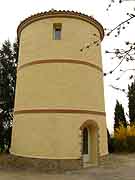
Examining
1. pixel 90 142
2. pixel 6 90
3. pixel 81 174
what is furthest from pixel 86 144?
pixel 6 90

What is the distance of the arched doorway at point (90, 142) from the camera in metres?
12.6

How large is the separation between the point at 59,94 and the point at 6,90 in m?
9.16

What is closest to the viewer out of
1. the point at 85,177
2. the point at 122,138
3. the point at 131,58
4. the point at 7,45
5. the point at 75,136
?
the point at 131,58

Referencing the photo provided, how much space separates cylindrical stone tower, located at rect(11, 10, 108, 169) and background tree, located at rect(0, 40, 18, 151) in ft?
20.7

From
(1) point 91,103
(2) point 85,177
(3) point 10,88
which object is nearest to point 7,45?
(3) point 10,88

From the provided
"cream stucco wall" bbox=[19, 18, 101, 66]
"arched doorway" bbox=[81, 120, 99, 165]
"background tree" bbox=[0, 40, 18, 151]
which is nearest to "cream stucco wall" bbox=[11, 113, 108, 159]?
"arched doorway" bbox=[81, 120, 99, 165]

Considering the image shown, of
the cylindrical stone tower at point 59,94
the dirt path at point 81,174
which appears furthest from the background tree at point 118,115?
the dirt path at point 81,174

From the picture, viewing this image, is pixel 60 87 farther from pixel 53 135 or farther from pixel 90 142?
pixel 90 142

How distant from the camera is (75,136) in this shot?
38.7 feet

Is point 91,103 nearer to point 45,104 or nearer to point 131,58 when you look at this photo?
point 45,104

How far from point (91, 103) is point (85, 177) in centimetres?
384

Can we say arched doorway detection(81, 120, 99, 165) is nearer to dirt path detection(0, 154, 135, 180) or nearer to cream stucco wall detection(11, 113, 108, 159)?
dirt path detection(0, 154, 135, 180)

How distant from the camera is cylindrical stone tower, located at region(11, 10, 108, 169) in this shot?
11.6m

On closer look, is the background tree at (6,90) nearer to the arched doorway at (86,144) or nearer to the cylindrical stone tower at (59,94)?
the cylindrical stone tower at (59,94)
